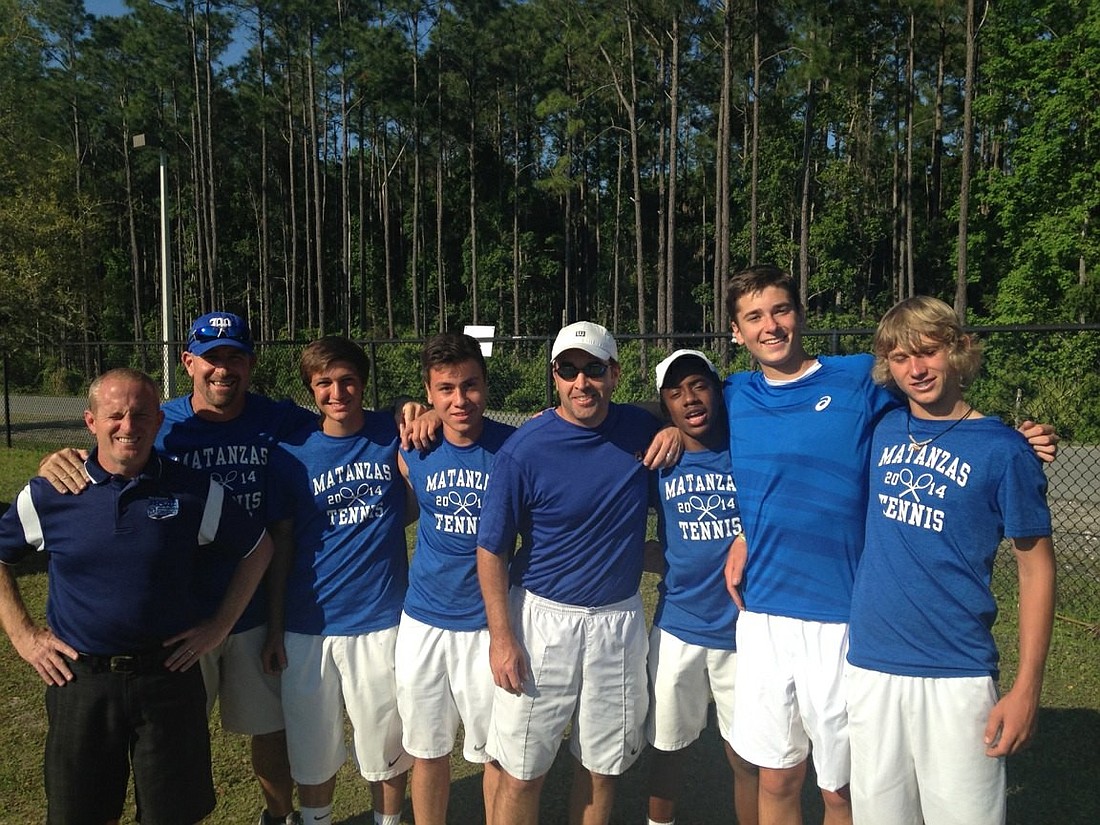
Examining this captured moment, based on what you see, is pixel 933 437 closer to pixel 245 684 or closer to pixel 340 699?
pixel 340 699

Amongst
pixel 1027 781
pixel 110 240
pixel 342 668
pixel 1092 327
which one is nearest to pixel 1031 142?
pixel 1092 327

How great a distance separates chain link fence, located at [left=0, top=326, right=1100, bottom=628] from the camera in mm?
6574

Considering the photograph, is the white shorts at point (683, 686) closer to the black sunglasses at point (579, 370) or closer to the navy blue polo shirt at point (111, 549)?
the black sunglasses at point (579, 370)

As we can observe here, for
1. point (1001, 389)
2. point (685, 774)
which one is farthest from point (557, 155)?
point (685, 774)

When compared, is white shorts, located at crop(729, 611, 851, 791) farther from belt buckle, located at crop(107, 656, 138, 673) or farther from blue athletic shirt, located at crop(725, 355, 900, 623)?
belt buckle, located at crop(107, 656, 138, 673)

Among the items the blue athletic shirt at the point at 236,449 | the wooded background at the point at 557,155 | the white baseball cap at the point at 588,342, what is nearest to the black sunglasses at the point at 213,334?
the blue athletic shirt at the point at 236,449

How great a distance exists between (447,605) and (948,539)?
5.21ft

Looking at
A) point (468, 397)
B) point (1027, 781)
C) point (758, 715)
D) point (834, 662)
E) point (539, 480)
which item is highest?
point (468, 397)

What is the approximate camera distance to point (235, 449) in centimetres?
291

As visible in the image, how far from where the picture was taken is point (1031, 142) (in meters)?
25.1

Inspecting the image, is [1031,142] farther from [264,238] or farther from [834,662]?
[264,238]

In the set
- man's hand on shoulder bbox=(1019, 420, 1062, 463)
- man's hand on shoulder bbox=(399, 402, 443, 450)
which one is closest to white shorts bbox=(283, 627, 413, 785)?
man's hand on shoulder bbox=(399, 402, 443, 450)

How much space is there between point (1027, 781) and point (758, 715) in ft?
6.33

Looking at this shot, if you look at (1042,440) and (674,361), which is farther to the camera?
(674,361)
